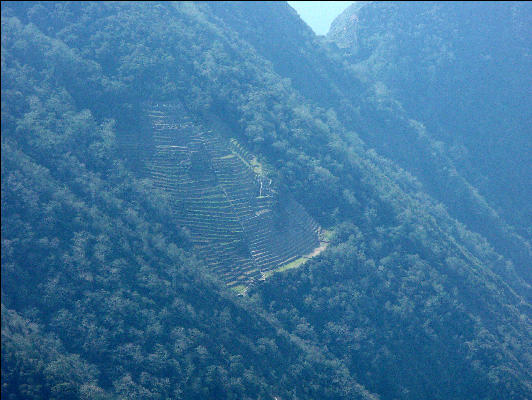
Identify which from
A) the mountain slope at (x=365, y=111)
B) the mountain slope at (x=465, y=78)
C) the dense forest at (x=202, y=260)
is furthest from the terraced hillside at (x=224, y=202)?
the mountain slope at (x=465, y=78)

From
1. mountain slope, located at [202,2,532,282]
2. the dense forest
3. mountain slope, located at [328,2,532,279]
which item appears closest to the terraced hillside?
the dense forest

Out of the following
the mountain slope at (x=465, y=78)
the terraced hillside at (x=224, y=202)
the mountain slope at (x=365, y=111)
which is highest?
the mountain slope at (x=465, y=78)

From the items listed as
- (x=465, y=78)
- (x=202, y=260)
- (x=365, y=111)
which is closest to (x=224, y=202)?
(x=202, y=260)

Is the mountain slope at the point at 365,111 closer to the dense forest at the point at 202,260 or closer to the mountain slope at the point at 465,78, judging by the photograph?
the dense forest at the point at 202,260

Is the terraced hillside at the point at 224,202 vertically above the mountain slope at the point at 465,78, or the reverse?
the mountain slope at the point at 465,78

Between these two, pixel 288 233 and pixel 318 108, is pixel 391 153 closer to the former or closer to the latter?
pixel 318 108
